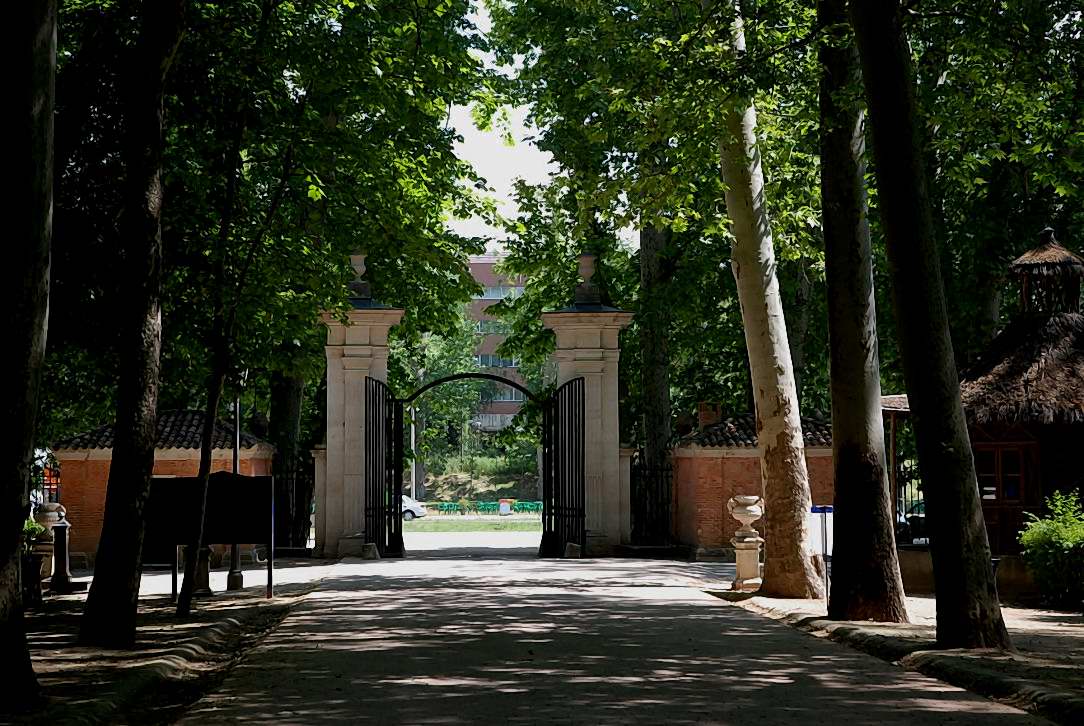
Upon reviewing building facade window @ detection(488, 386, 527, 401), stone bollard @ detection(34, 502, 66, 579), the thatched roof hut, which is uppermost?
building facade window @ detection(488, 386, 527, 401)

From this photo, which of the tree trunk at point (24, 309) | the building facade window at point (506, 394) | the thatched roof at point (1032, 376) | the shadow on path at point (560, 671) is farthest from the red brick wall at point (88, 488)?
the building facade window at point (506, 394)

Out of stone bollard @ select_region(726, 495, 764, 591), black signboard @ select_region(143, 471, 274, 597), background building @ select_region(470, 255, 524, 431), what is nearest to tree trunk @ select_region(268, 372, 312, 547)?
black signboard @ select_region(143, 471, 274, 597)

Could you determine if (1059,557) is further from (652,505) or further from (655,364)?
(655,364)

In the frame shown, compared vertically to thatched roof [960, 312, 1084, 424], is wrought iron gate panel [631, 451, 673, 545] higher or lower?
lower

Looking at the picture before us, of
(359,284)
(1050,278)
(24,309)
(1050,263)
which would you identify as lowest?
(24,309)

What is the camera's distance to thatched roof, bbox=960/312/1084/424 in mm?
20969

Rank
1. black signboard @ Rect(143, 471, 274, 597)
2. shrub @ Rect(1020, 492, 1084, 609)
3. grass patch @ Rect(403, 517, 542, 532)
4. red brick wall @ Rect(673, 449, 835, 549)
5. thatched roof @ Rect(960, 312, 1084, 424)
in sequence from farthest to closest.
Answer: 1. grass patch @ Rect(403, 517, 542, 532)
2. red brick wall @ Rect(673, 449, 835, 549)
3. thatched roof @ Rect(960, 312, 1084, 424)
4. shrub @ Rect(1020, 492, 1084, 609)
5. black signboard @ Rect(143, 471, 274, 597)

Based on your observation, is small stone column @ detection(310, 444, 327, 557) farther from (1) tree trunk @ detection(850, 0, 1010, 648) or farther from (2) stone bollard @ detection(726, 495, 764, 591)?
(1) tree trunk @ detection(850, 0, 1010, 648)

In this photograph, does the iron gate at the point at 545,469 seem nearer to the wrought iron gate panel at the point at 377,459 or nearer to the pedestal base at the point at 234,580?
the wrought iron gate panel at the point at 377,459

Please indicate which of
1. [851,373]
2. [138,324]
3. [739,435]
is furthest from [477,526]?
[138,324]

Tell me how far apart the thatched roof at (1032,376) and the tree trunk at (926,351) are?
10.3 m

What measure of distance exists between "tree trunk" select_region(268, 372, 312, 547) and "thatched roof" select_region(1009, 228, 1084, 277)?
15.1 metres

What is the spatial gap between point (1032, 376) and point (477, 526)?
35.3 metres

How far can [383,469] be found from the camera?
1051 inches
